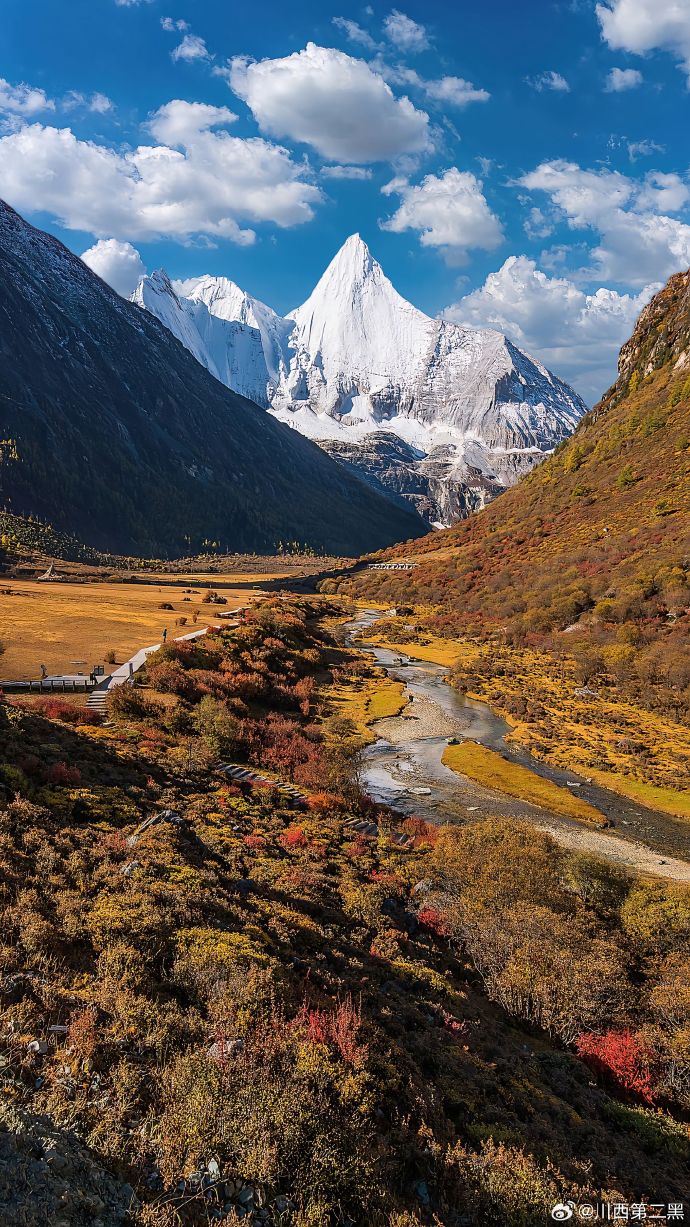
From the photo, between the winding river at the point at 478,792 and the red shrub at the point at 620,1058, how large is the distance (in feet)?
37.1

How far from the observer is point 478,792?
28375 millimetres

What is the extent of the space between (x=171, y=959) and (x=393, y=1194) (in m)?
4.79

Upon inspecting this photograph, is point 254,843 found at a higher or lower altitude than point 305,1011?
lower

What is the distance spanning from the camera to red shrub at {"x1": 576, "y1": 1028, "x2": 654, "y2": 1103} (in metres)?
11.2

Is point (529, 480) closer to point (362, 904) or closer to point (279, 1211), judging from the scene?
point (362, 904)

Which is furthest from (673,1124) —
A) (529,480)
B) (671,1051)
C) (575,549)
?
(529,480)

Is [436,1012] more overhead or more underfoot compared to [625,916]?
more overhead

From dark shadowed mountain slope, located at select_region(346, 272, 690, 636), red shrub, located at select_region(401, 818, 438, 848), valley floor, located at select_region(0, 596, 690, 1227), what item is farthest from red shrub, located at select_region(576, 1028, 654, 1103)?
dark shadowed mountain slope, located at select_region(346, 272, 690, 636)

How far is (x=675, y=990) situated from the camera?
13.1 meters

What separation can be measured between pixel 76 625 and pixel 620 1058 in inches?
1705

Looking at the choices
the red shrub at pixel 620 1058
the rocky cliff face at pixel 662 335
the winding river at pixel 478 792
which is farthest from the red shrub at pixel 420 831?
the rocky cliff face at pixel 662 335

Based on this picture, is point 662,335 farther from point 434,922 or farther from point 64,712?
point 434,922

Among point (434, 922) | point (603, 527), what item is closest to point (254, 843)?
Answer: point (434, 922)

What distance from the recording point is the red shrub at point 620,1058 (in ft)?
36.7
